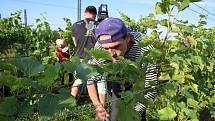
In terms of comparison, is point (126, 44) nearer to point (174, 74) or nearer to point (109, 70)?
point (174, 74)

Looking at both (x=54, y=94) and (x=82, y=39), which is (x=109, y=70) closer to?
(x=54, y=94)

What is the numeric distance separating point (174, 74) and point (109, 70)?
87 centimetres

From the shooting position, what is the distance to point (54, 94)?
1.35 meters

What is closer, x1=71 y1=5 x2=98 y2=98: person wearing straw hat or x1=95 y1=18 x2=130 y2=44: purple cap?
x1=95 y1=18 x2=130 y2=44: purple cap

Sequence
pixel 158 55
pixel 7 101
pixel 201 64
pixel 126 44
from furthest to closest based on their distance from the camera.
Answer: pixel 201 64, pixel 126 44, pixel 158 55, pixel 7 101

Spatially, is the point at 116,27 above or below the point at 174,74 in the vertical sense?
above

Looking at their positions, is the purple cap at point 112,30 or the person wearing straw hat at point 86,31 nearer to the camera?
the purple cap at point 112,30

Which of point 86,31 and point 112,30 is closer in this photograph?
point 112,30

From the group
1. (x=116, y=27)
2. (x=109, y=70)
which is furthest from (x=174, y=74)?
(x=109, y=70)

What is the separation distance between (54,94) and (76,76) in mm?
119

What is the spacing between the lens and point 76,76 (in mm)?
1437

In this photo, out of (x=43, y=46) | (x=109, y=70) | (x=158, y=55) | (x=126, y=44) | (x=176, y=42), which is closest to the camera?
(x=109, y=70)

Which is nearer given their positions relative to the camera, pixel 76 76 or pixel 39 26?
pixel 76 76

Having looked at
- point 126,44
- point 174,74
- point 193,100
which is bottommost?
point 193,100
